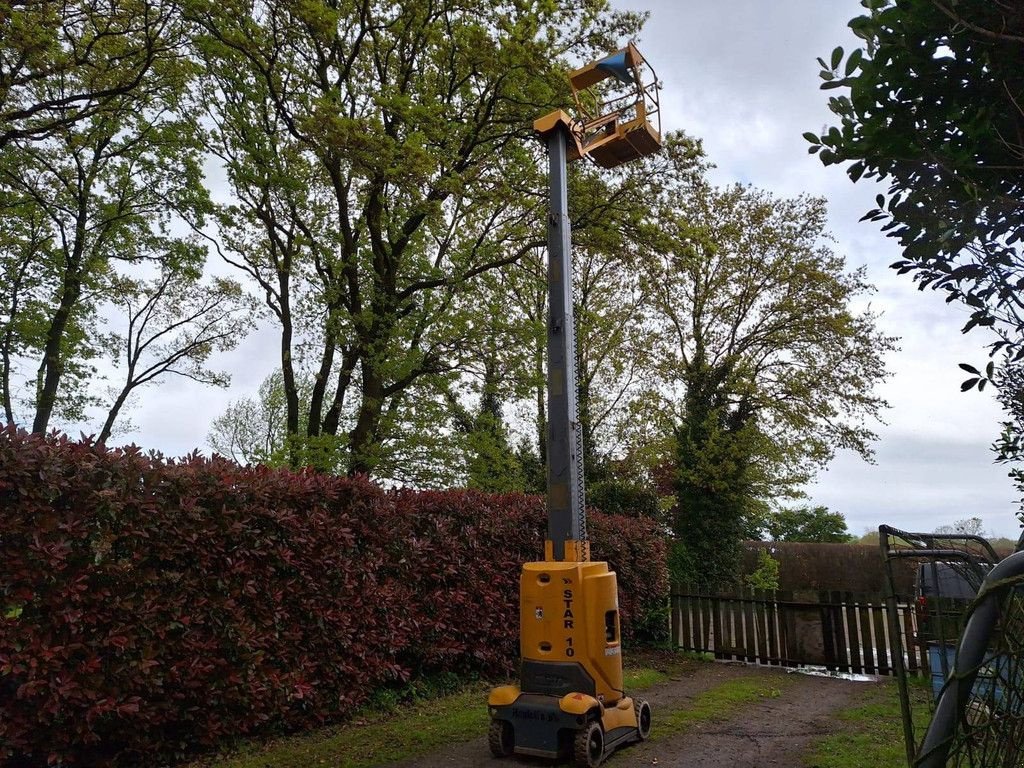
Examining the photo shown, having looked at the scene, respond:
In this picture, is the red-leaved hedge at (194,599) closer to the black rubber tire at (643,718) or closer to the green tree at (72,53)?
the black rubber tire at (643,718)

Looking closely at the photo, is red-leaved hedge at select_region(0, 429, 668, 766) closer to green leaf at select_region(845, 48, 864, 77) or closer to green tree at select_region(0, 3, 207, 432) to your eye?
green leaf at select_region(845, 48, 864, 77)

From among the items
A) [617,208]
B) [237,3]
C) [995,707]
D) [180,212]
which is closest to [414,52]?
[237,3]

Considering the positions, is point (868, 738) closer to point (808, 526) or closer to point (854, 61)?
point (854, 61)

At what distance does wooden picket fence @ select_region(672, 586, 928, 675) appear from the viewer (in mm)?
10281

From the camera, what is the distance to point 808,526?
31781mm

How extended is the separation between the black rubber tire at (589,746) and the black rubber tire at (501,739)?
600 millimetres

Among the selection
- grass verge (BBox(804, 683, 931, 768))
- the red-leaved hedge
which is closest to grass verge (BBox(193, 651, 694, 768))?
the red-leaved hedge

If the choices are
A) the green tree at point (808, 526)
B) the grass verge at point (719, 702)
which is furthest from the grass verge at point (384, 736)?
the green tree at point (808, 526)

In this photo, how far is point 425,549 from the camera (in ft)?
26.3

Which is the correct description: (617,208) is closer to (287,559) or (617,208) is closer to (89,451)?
(287,559)

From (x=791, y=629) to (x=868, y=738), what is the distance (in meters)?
4.84

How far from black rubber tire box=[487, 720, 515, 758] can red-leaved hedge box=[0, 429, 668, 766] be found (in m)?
1.81

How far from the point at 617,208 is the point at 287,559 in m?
9.75

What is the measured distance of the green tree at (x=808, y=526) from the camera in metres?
31.0
